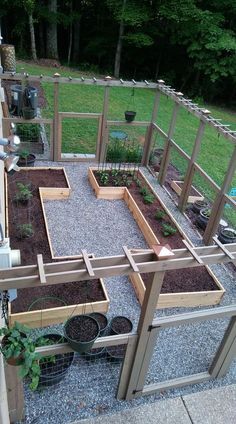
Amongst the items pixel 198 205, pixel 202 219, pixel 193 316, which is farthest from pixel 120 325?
pixel 198 205

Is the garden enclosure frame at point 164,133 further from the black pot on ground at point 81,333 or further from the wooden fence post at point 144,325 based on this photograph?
the black pot on ground at point 81,333

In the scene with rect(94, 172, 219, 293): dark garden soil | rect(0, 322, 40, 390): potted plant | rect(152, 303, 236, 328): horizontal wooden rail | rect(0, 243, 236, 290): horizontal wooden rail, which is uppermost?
rect(0, 243, 236, 290): horizontal wooden rail

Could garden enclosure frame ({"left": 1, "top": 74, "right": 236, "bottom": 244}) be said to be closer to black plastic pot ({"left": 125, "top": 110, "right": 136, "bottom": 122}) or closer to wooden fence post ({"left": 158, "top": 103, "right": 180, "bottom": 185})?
wooden fence post ({"left": 158, "top": 103, "right": 180, "bottom": 185})

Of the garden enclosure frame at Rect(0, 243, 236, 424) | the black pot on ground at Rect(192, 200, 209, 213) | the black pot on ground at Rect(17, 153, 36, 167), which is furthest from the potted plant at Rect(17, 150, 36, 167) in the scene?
the garden enclosure frame at Rect(0, 243, 236, 424)

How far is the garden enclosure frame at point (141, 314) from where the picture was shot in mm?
2498

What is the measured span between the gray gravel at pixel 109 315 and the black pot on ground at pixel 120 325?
1.10 feet

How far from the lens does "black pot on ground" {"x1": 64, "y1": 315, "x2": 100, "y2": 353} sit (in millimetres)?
3102

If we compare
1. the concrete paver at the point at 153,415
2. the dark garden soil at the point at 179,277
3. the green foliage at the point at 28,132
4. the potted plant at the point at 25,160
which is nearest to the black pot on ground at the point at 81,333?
the concrete paver at the point at 153,415

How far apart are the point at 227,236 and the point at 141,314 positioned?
3.59 meters

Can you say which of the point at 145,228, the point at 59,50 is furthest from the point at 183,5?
the point at 145,228

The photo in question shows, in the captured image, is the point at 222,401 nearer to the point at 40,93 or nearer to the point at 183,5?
the point at 40,93

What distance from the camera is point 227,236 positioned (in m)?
6.27

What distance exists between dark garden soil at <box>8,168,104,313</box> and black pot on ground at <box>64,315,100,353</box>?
3.63ft

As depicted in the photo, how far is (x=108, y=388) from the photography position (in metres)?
3.80
